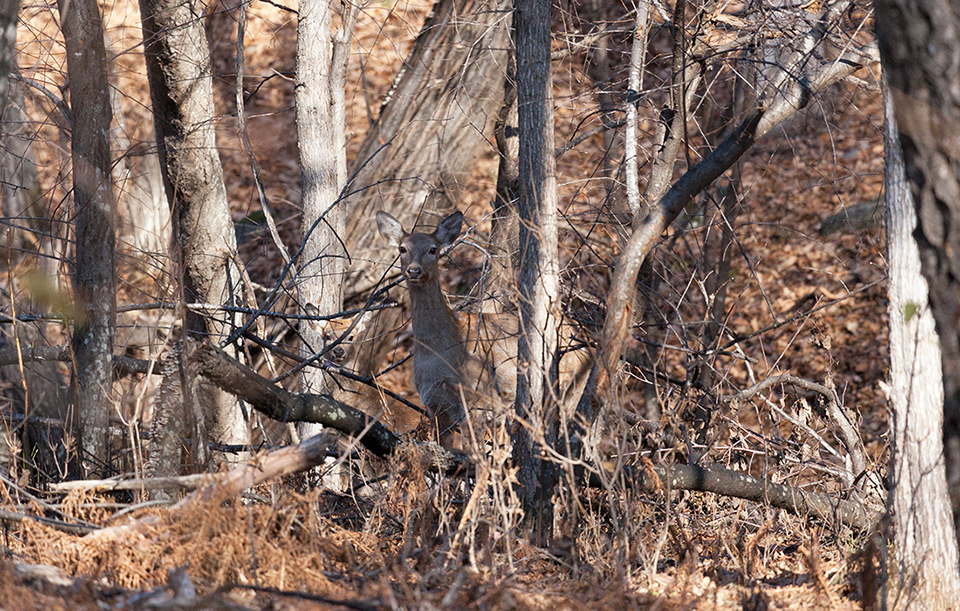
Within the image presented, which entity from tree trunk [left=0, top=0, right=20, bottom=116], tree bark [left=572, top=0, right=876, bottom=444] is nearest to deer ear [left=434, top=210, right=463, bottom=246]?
tree bark [left=572, top=0, right=876, bottom=444]

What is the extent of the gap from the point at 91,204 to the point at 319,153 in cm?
199

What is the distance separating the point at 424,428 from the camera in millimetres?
5527

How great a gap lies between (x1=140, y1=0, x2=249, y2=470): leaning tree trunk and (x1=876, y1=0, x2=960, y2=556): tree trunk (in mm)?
5111

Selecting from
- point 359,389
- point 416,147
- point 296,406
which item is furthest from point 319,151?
point 296,406

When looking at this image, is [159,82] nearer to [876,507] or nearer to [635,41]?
[635,41]

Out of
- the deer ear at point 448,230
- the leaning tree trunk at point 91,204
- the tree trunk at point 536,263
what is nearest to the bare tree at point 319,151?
A: the deer ear at point 448,230

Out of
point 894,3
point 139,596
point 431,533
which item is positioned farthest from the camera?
point 431,533

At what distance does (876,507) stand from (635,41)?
3521 mm

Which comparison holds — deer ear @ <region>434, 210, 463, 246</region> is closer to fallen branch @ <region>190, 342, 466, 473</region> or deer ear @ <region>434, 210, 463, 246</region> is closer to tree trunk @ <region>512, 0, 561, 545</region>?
tree trunk @ <region>512, 0, 561, 545</region>

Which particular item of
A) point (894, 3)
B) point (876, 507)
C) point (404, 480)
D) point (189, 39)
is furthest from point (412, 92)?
point (894, 3)

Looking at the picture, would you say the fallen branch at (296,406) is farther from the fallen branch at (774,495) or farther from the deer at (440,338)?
the deer at (440,338)

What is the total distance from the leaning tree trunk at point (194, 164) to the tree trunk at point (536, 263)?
3061 millimetres

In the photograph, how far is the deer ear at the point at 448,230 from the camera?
8148 mm

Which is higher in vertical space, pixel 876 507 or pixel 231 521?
pixel 231 521
